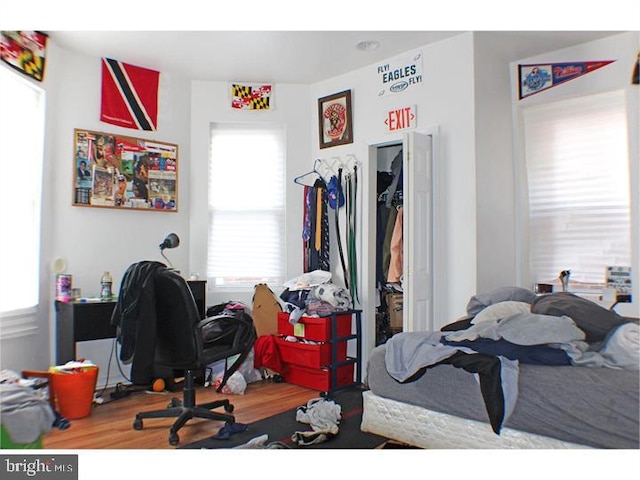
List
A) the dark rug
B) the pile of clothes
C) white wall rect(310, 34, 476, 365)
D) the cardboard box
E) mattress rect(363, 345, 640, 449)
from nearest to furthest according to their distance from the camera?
mattress rect(363, 345, 640, 449) → the dark rug → white wall rect(310, 34, 476, 365) → the pile of clothes → the cardboard box

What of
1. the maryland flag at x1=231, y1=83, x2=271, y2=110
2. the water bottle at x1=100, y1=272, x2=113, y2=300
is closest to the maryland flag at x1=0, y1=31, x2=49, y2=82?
the water bottle at x1=100, y1=272, x2=113, y2=300

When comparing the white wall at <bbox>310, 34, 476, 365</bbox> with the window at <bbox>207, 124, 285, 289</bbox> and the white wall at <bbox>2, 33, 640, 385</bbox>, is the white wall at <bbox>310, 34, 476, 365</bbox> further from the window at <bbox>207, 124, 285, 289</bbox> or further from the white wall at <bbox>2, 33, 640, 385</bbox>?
the window at <bbox>207, 124, 285, 289</bbox>

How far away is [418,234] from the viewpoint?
362 cm

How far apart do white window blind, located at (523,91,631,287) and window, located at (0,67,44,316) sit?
3700 mm

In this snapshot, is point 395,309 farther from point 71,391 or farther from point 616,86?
point 71,391

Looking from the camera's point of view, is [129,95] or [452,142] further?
[129,95]

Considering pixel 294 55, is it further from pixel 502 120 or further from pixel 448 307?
pixel 448 307

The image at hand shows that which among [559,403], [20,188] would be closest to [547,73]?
[559,403]

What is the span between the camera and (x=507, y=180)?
3.88 metres

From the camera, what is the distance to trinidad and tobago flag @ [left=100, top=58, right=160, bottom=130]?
4.01m

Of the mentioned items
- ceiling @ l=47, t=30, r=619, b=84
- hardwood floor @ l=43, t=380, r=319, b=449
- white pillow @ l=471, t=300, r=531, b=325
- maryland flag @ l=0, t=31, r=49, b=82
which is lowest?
hardwood floor @ l=43, t=380, r=319, b=449

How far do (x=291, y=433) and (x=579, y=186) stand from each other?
2.76 metres

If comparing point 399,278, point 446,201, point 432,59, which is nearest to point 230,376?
point 399,278

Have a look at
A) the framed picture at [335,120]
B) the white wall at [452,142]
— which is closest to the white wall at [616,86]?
the white wall at [452,142]
